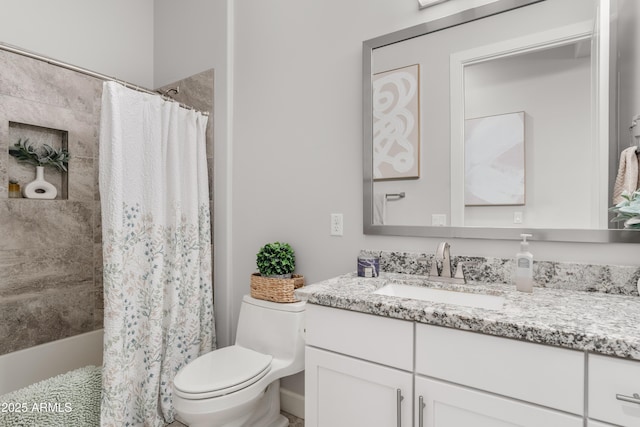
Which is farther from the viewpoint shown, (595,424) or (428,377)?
(428,377)

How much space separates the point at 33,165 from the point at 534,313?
263 centimetres

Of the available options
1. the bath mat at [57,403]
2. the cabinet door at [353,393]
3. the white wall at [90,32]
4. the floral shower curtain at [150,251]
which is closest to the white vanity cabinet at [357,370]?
the cabinet door at [353,393]

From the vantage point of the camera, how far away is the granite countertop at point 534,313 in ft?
2.70

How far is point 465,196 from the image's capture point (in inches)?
59.2

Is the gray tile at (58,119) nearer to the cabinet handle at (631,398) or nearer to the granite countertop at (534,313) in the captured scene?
the granite countertop at (534,313)

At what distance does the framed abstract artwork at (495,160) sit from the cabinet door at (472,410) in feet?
2.57

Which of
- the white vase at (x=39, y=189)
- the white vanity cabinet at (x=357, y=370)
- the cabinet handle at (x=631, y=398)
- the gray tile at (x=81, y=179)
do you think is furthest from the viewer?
the gray tile at (x=81, y=179)

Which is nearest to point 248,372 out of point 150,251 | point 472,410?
point 150,251

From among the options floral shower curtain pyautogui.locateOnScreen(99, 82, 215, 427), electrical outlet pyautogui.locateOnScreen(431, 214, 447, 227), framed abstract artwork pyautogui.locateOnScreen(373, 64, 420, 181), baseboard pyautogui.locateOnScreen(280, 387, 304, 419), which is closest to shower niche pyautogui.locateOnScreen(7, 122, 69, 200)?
floral shower curtain pyautogui.locateOnScreen(99, 82, 215, 427)

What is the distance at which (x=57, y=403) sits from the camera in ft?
5.21

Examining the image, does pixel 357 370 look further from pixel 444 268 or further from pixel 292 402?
pixel 292 402

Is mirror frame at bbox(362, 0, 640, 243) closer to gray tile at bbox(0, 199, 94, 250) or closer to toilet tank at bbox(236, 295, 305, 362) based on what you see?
toilet tank at bbox(236, 295, 305, 362)

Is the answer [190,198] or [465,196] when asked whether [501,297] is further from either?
[190,198]

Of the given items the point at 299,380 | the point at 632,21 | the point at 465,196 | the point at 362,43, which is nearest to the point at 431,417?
the point at 465,196
